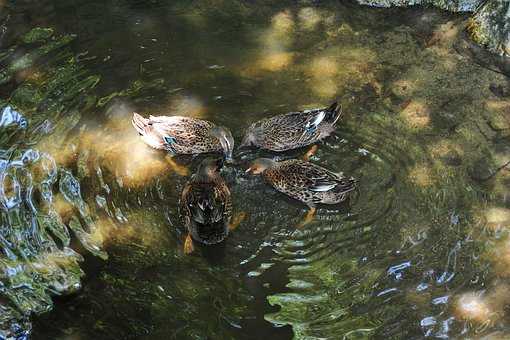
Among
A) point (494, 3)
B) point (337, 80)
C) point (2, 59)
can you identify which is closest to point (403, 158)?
point (337, 80)

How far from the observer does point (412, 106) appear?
7160 mm

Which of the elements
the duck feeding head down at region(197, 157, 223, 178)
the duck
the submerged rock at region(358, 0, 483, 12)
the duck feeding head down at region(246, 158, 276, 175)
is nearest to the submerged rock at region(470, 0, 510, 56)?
the submerged rock at region(358, 0, 483, 12)

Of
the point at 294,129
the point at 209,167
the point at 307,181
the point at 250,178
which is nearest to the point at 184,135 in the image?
the point at 209,167

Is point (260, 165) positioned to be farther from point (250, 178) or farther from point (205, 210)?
point (205, 210)

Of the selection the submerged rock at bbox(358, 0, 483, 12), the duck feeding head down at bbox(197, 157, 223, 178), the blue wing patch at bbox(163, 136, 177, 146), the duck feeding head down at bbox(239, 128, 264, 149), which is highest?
the submerged rock at bbox(358, 0, 483, 12)

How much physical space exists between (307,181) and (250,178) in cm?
77

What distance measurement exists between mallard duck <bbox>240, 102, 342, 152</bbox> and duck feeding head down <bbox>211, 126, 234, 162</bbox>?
22 centimetres

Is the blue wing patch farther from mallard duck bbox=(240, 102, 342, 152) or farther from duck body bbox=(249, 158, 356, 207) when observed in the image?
duck body bbox=(249, 158, 356, 207)

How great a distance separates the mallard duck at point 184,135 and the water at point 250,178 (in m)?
0.17

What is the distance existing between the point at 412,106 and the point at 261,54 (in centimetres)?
205

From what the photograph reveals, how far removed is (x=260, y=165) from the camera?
6602 mm

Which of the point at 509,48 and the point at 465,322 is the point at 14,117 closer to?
the point at 465,322

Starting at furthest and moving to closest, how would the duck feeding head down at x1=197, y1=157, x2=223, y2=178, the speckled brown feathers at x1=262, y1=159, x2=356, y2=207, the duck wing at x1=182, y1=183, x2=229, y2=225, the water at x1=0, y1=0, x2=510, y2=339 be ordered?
the duck feeding head down at x1=197, y1=157, x2=223, y2=178
the speckled brown feathers at x1=262, y1=159, x2=356, y2=207
the duck wing at x1=182, y1=183, x2=229, y2=225
the water at x1=0, y1=0, x2=510, y2=339

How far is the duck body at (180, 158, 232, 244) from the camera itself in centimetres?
568
